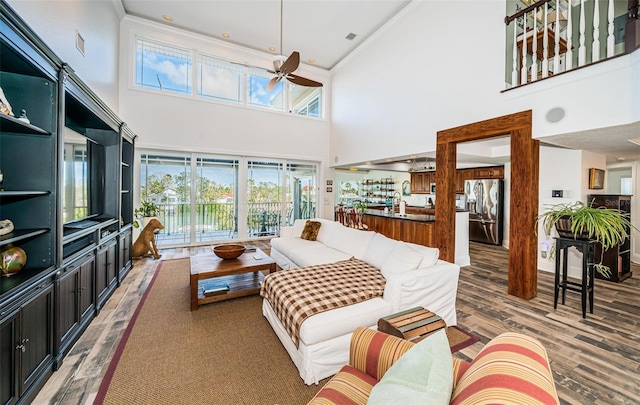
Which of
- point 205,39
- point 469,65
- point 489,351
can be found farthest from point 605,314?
point 205,39

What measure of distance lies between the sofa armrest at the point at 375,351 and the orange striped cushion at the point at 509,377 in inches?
16.5

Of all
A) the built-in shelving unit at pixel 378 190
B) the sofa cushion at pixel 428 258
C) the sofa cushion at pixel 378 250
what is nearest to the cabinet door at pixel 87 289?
the sofa cushion at pixel 378 250

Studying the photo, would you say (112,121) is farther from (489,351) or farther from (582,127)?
(582,127)

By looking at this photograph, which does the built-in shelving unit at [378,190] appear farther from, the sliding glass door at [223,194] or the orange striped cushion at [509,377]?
the orange striped cushion at [509,377]

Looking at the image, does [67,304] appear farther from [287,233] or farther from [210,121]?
[210,121]

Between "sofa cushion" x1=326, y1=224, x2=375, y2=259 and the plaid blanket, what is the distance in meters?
0.47

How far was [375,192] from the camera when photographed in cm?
1055

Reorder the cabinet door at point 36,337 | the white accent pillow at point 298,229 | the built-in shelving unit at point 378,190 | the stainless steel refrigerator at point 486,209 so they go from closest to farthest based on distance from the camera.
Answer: the cabinet door at point 36,337, the white accent pillow at point 298,229, the stainless steel refrigerator at point 486,209, the built-in shelving unit at point 378,190

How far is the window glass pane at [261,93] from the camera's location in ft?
22.2

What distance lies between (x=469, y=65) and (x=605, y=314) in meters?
3.68

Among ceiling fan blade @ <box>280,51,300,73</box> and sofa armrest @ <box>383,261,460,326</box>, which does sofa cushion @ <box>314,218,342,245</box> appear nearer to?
sofa armrest @ <box>383,261,460,326</box>

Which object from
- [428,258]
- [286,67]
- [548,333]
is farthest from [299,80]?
[548,333]

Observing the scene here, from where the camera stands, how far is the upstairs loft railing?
287 centimetres

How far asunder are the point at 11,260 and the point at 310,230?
11.3ft
